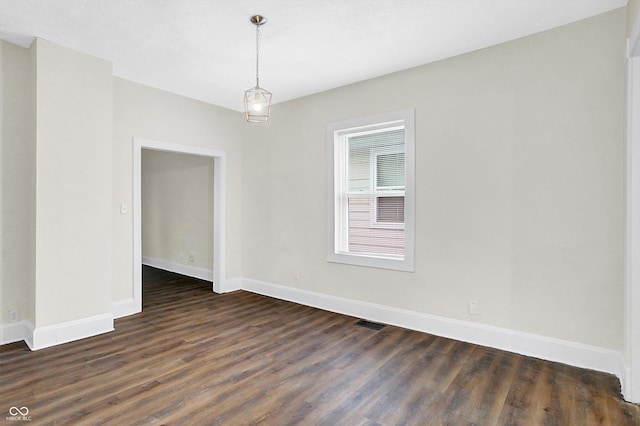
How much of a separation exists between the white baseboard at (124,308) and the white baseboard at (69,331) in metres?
0.42

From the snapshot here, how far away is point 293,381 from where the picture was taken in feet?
8.48

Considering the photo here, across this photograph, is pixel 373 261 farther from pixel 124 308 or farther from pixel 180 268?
pixel 180 268

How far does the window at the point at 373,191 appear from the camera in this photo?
12.3ft

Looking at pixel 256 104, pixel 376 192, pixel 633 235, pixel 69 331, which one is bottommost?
pixel 69 331

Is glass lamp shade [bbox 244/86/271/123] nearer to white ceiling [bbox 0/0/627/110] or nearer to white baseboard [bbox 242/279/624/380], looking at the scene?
white ceiling [bbox 0/0/627/110]

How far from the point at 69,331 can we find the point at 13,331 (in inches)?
20.9

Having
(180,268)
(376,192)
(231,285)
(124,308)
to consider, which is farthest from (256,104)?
(180,268)

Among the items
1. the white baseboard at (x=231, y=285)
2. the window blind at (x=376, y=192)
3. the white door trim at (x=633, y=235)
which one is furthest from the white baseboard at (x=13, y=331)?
the white door trim at (x=633, y=235)

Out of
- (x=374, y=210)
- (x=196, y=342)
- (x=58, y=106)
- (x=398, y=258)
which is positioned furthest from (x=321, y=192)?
(x=58, y=106)

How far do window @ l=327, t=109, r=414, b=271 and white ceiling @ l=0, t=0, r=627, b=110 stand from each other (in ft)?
2.25

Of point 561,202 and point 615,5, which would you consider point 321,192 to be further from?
point 615,5

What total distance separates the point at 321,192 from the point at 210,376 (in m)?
2.59

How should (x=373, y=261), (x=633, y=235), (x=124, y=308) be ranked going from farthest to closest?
(x=124, y=308) < (x=373, y=261) < (x=633, y=235)

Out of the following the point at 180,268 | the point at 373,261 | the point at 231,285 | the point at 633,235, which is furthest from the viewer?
the point at 180,268
